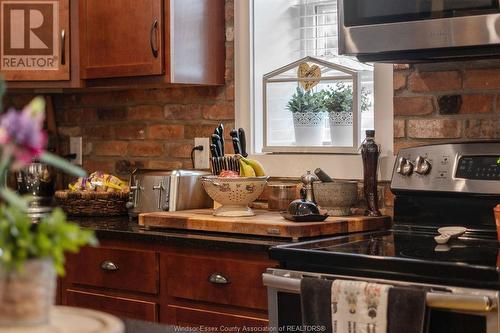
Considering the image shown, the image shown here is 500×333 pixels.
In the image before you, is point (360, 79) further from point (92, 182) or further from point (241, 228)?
point (92, 182)

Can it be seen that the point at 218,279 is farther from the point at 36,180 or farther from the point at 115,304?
the point at 36,180

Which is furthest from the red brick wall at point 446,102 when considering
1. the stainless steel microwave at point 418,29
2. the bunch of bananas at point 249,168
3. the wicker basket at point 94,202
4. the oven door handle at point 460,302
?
the wicker basket at point 94,202

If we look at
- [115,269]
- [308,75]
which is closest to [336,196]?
[308,75]

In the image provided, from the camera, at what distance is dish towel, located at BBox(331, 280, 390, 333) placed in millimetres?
1996

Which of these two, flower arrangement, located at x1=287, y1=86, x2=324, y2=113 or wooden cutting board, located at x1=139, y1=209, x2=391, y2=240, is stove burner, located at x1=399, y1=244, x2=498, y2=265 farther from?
flower arrangement, located at x1=287, y1=86, x2=324, y2=113

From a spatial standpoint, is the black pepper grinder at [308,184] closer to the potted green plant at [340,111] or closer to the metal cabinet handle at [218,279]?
the potted green plant at [340,111]

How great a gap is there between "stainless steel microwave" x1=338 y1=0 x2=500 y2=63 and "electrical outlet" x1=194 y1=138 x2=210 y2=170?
0.93 metres

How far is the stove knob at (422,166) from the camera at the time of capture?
263 cm

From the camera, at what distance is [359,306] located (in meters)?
2.03

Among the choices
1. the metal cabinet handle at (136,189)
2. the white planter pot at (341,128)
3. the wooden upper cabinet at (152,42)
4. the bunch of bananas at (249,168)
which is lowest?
the metal cabinet handle at (136,189)

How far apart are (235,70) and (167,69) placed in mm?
282

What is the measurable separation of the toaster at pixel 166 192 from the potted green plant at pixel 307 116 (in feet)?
1.20

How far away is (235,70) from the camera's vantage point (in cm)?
331

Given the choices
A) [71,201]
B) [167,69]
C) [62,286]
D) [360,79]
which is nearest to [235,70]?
[167,69]
